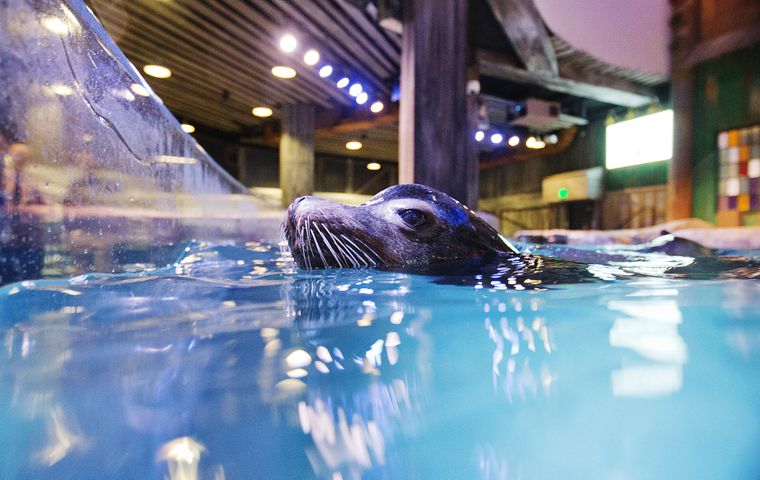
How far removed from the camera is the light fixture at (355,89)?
9731 millimetres

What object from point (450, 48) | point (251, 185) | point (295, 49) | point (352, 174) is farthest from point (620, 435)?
point (352, 174)

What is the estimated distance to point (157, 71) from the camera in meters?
8.48

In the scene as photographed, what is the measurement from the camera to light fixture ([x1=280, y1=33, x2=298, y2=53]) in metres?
7.30

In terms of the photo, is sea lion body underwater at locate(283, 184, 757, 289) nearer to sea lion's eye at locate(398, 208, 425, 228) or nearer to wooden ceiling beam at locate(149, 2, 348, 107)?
sea lion's eye at locate(398, 208, 425, 228)

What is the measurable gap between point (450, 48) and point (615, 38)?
217 inches

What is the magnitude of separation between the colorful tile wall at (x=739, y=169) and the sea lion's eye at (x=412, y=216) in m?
10.8

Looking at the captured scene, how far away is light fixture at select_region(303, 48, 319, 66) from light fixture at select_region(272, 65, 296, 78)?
453mm

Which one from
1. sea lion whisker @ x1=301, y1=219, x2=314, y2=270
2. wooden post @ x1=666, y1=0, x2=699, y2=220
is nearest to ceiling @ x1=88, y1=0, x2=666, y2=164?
wooden post @ x1=666, y1=0, x2=699, y2=220

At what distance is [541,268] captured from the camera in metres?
2.11

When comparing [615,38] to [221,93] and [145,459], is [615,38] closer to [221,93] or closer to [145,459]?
[221,93]

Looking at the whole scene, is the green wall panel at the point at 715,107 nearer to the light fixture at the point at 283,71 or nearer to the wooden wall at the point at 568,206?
the wooden wall at the point at 568,206

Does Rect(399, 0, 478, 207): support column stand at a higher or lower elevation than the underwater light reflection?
higher

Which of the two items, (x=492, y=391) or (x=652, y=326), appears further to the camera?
(x=652, y=326)

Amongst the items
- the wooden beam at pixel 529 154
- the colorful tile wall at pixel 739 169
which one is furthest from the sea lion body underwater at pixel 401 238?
the wooden beam at pixel 529 154
